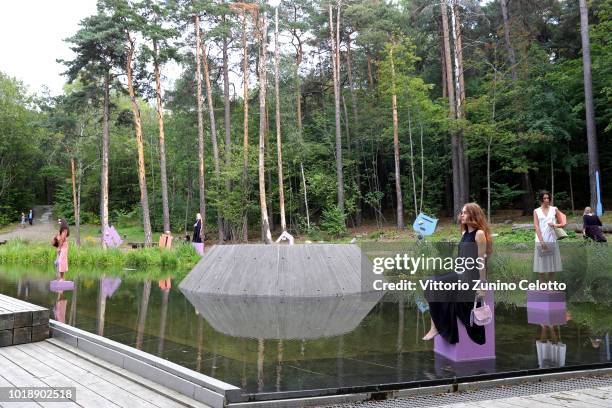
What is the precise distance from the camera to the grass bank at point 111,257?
1747cm

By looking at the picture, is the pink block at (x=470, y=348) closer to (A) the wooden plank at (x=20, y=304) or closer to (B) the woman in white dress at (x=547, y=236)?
(B) the woman in white dress at (x=547, y=236)

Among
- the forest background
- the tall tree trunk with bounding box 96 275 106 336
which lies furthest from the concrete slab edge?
the forest background

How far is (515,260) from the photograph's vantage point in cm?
1036

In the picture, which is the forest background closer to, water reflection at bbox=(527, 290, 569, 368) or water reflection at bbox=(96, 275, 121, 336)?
water reflection at bbox=(96, 275, 121, 336)

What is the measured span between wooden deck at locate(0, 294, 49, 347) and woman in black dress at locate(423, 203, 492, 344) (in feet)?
14.9

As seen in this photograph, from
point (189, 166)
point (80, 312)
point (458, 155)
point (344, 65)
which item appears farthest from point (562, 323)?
point (189, 166)

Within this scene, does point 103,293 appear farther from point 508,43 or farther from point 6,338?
point 508,43

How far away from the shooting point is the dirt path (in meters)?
37.0

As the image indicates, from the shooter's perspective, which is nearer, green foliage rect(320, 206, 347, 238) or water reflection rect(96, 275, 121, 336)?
water reflection rect(96, 275, 121, 336)

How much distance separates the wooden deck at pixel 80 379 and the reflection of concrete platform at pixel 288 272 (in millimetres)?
4704

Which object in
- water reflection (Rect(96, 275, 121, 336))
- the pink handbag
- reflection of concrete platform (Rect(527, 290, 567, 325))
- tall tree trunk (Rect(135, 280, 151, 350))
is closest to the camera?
the pink handbag

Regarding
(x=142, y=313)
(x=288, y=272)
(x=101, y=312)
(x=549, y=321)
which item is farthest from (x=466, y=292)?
(x=101, y=312)

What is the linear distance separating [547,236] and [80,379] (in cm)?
678

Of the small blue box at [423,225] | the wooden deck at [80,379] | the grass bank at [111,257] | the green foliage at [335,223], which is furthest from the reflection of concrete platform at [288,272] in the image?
the green foliage at [335,223]
